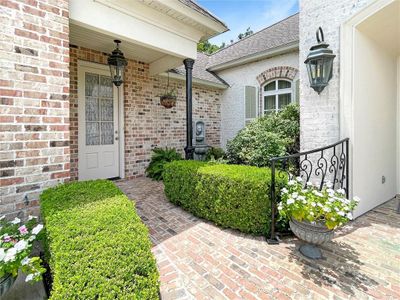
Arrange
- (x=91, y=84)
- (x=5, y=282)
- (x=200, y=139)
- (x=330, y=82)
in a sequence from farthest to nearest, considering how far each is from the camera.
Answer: (x=200, y=139), (x=91, y=84), (x=330, y=82), (x=5, y=282)

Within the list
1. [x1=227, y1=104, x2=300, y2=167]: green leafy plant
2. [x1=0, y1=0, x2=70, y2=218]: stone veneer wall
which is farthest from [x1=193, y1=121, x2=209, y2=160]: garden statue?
[x1=0, y1=0, x2=70, y2=218]: stone veneer wall

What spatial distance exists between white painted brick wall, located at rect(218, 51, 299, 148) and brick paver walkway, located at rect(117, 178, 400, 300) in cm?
505

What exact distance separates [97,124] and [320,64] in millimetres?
4746

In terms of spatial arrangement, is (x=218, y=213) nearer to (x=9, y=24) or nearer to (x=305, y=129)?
(x=305, y=129)

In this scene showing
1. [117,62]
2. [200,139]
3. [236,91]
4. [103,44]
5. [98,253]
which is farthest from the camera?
[236,91]

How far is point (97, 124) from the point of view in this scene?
5230 mm

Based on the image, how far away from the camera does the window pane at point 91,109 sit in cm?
506

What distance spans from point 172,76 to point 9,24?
14.9ft

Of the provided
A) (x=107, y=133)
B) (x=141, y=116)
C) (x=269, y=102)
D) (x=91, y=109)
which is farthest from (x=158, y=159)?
(x=269, y=102)

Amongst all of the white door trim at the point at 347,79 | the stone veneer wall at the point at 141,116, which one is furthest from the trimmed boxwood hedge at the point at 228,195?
the stone veneer wall at the point at 141,116

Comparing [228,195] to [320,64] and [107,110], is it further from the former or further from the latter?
[107,110]

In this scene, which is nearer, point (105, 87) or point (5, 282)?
point (5, 282)

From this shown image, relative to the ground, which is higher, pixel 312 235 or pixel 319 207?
pixel 319 207

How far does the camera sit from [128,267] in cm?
114
